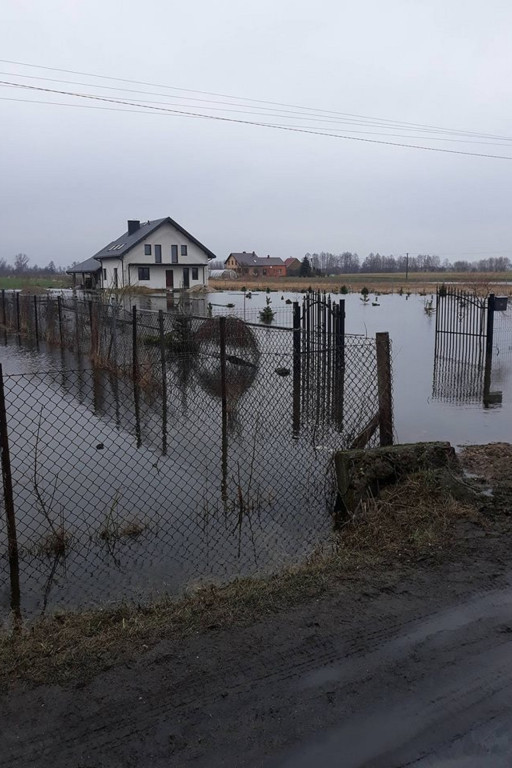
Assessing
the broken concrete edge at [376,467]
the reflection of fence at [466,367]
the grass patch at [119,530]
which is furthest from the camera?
the reflection of fence at [466,367]

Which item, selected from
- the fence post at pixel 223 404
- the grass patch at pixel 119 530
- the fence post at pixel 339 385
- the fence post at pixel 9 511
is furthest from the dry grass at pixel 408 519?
the fence post at pixel 339 385

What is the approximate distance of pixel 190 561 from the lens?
208 inches

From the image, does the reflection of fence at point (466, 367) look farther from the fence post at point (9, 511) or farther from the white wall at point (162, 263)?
the white wall at point (162, 263)

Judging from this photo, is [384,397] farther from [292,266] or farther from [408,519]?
[292,266]

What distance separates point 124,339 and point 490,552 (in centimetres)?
1217

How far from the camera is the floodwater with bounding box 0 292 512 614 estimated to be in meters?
5.21

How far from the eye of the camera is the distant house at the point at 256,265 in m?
123

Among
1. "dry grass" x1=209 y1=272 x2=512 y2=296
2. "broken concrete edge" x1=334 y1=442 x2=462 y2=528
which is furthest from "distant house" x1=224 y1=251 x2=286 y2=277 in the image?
"broken concrete edge" x1=334 y1=442 x2=462 y2=528

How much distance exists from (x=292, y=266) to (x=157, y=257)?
244ft

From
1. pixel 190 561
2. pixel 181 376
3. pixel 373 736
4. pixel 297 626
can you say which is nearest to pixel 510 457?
pixel 190 561

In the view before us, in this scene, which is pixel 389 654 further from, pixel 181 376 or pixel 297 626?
pixel 181 376

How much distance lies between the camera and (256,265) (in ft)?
417

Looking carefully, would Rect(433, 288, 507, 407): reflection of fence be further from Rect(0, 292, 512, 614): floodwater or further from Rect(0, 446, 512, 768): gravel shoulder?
Rect(0, 446, 512, 768): gravel shoulder

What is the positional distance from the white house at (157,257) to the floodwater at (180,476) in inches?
1873
